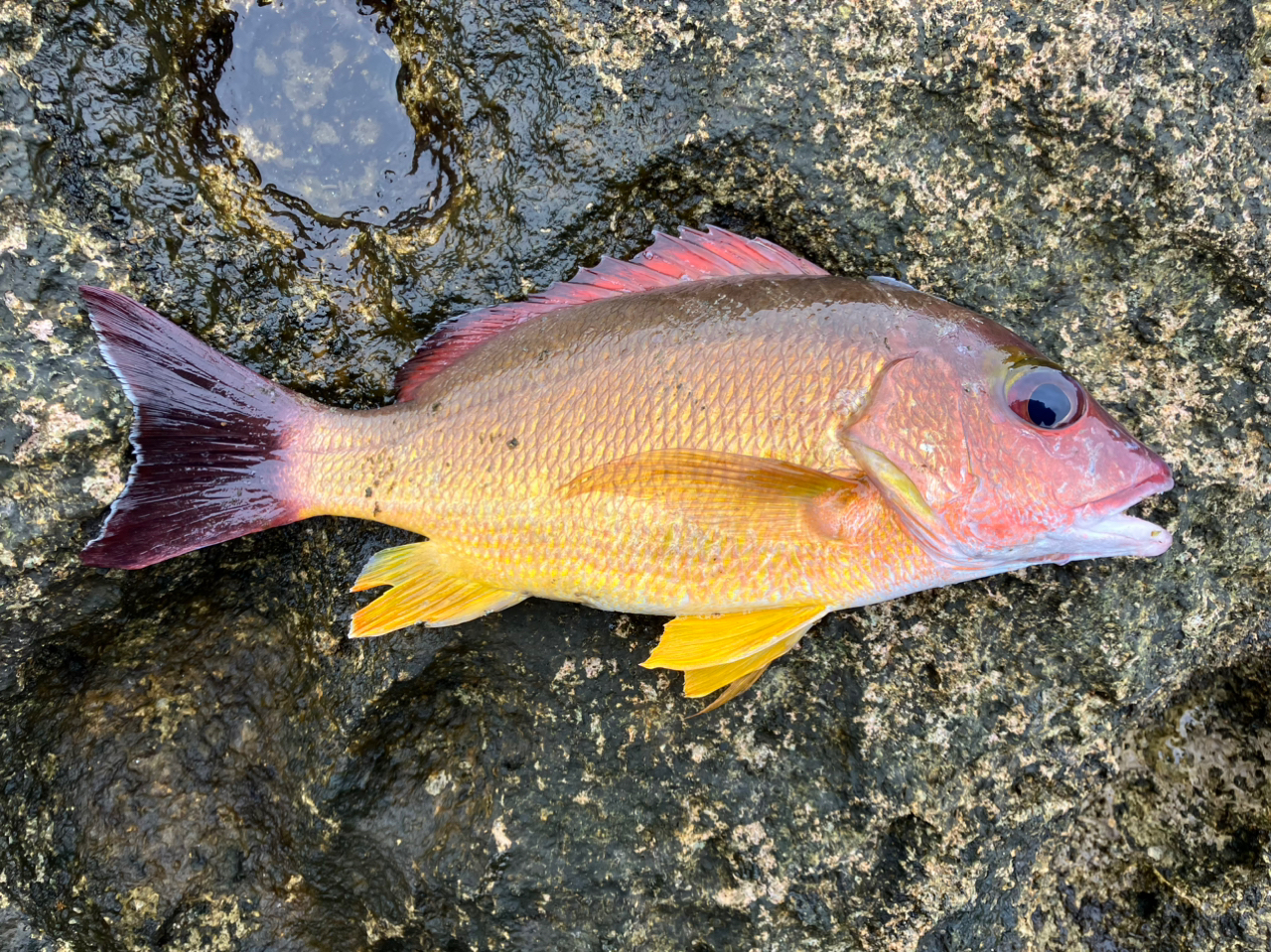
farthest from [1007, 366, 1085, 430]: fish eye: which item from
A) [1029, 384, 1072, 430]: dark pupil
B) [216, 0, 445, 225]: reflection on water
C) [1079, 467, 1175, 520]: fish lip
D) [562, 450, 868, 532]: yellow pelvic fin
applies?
[216, 0, 445, 225]: reflection on water

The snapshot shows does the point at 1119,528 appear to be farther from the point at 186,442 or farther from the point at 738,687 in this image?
the point at 186,442

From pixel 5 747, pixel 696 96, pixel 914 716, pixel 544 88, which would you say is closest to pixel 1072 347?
pixel 914 716

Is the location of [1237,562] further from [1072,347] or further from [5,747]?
[5,747]

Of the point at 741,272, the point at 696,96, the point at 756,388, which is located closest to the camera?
the point at 756,388

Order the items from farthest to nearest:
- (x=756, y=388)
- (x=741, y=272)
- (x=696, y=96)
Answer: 1. (x=696, y=96)
2. (x=741, y=272)
3. (x=756, y=388)

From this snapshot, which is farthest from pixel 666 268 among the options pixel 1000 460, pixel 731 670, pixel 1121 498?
pixel 1121 498

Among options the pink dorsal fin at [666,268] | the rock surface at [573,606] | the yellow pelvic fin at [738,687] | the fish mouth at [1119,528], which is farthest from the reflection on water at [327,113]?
the fish mouth at [1119,528]

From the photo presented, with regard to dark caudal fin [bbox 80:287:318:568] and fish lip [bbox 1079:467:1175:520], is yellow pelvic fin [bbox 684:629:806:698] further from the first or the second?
dark caudal fin [bbox 80:287:318:568]
